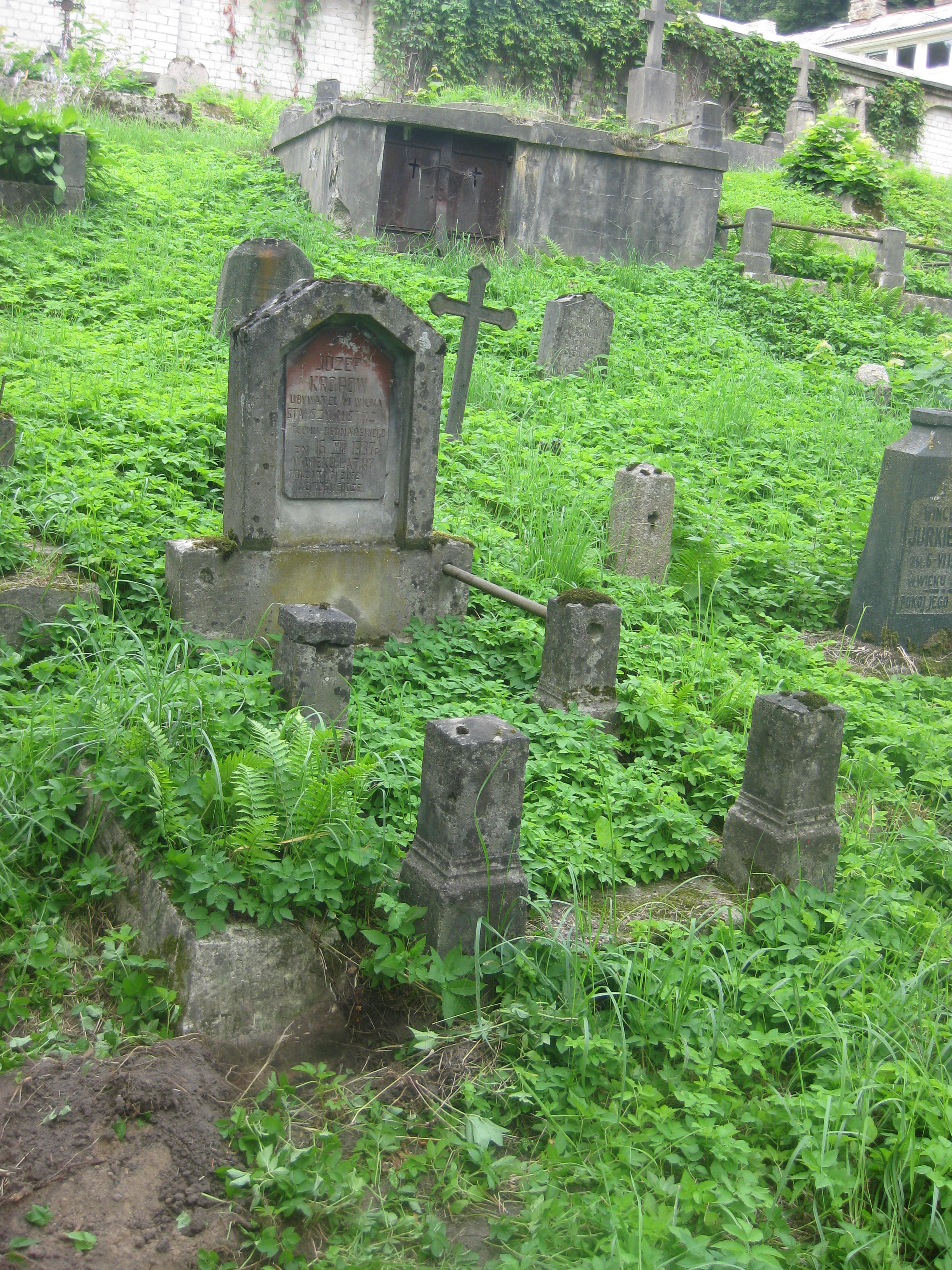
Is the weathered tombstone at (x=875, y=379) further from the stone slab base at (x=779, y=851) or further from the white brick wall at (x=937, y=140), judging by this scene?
the white brick wall at (x=937, y=140)

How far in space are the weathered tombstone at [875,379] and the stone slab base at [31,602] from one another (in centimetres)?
810

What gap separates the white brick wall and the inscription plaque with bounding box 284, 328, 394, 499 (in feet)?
86.7

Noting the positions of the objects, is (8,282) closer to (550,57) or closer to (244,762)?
(244,762)

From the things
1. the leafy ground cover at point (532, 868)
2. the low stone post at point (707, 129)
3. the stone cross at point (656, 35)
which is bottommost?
the leafy ground cover at point (532, 868)

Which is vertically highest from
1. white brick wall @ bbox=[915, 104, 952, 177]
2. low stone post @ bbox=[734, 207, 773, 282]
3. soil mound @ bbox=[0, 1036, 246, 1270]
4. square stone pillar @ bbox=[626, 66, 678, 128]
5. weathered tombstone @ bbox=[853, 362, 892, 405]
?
white brick wall @ bbox=[915, 104, 952, 177]

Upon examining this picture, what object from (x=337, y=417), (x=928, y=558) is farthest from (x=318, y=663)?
(x=928, y=558)

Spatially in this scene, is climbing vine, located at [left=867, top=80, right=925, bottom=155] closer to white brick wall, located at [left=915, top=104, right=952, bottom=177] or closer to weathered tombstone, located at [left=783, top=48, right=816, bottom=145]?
white brick wall, located at [left=915, top=104, right=952, bottom=177]

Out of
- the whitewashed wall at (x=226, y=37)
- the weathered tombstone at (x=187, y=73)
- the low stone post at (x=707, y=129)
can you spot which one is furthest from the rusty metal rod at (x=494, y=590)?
the weathered tombstone at (x=187, y=73)

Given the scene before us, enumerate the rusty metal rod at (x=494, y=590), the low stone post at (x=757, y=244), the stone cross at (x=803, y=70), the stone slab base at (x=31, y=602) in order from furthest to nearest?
the stone cross at (x=803, y=70) → the low stone post at (x=757, y=244) → the rusty metal rod at (x=494, y=590) → the stone slab base at (x=31, y=602)

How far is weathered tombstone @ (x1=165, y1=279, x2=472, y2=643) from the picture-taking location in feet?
14.2

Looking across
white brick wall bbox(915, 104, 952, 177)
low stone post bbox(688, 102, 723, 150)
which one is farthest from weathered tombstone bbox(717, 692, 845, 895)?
white brick wall bbox(915, 104, 952, 177)

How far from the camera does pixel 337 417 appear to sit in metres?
4.58

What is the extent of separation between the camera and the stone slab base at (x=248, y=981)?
266 centimetres

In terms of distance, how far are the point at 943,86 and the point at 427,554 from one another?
27856 mm
